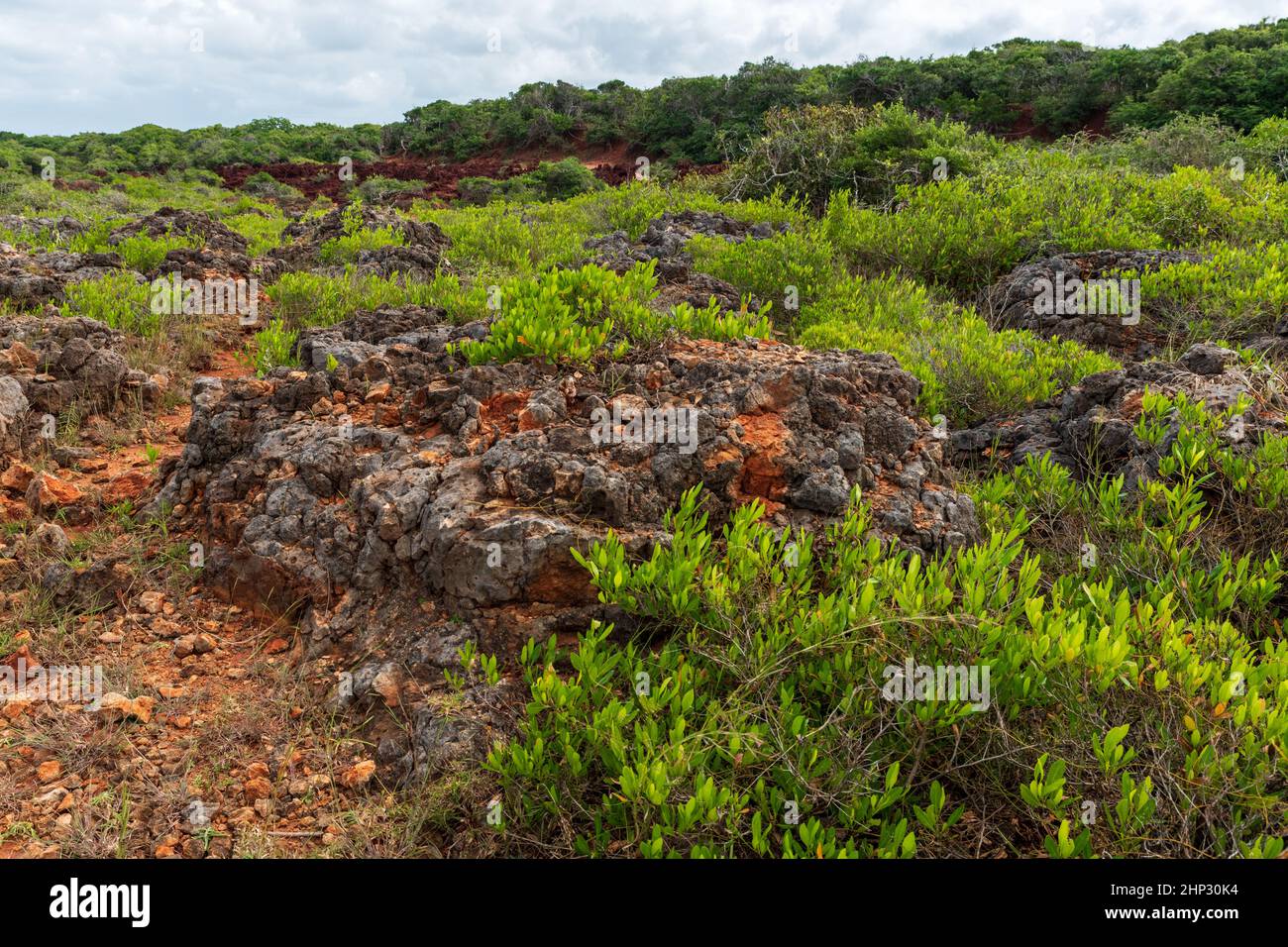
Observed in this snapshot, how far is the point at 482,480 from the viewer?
385 centimetres

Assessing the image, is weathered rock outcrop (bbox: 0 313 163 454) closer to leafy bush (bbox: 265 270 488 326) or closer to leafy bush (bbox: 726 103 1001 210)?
leafy bush (bbox: 265 270 488 326)

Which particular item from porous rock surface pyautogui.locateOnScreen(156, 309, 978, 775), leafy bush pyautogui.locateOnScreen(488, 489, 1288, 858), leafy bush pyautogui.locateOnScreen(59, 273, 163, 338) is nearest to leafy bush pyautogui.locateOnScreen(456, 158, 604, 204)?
leafy bush pyautogui.locateOnScreen(59, 273, 163, 338)

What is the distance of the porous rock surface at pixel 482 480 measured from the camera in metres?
3.44

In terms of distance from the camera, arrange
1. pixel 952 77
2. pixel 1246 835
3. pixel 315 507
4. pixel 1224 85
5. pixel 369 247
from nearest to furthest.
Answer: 1. pixel 1246 835
2. pixel 315 507
3. pixel 369 247
4. pixel 1224 85
5. pixel 952 77

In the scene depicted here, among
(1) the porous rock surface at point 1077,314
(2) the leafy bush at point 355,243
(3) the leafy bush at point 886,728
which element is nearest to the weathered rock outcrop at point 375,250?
(2) the leafy bush at point 355,243

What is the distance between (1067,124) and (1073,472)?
29186 millimetres

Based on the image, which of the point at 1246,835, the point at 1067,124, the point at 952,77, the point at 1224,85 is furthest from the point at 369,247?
the point at 952,77

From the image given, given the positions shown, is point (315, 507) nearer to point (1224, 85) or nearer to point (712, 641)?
point (712, 641)

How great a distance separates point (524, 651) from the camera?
122 inches

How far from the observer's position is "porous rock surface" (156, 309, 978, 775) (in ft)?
11.3

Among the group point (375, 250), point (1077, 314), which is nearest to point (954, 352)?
point (1077, 314)

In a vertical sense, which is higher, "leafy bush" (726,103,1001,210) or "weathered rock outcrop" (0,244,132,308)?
"leafy bush" (726,103,1001,210)

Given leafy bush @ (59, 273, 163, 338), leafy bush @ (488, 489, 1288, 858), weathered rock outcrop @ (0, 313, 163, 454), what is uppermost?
leafy bush @ (59, 273, 163, 338)

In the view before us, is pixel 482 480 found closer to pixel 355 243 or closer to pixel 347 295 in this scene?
pixel 347 295
